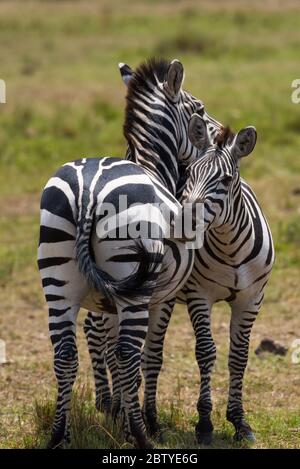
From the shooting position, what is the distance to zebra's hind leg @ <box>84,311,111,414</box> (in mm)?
6580

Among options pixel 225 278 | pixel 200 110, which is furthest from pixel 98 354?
pixel 200 110

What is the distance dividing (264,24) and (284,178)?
14.2 metres

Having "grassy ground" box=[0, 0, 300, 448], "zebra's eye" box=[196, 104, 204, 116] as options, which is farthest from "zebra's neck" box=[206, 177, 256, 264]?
"grassy ground" box=[0, 0, 300, 448]

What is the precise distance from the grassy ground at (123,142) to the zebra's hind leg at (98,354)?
0.16 metres

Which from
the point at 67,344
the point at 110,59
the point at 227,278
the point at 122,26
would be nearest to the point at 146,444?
the point at 67,344

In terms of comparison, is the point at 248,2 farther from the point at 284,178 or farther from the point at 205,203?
the point at 205,203

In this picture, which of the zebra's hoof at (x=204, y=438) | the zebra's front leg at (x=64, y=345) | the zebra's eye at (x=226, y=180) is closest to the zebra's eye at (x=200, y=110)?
the zebra's eye at (x=226, y=180)

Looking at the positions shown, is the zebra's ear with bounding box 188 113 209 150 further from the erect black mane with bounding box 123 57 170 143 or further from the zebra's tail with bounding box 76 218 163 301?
the zebra's tail with bounding box 76 218 163 301

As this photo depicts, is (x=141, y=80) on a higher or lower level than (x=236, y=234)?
higher

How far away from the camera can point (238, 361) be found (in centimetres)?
630

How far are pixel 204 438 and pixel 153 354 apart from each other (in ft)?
2.25

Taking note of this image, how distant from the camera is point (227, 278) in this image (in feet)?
19.7

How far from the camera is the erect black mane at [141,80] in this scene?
6.06 m

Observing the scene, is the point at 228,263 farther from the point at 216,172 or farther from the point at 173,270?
the point at 216,172
